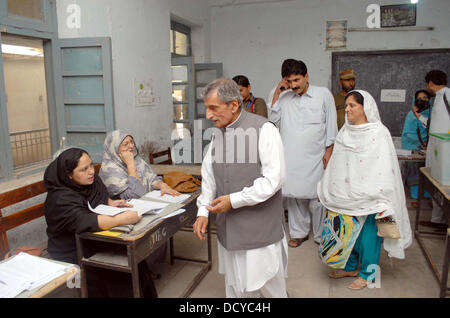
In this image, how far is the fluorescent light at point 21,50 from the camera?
3422 millimetres

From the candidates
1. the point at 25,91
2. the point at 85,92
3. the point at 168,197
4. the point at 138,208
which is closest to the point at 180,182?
the point at 168,197

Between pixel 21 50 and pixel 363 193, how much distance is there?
343cm

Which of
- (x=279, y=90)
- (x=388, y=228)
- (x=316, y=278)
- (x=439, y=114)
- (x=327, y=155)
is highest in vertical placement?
(x=279, y=90)

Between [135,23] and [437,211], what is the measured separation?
389cm

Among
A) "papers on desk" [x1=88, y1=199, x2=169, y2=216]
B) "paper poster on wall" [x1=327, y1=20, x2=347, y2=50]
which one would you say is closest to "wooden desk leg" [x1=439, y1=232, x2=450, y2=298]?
"papers on desk" [x1=88, y1=199, x2=169, y2=216]

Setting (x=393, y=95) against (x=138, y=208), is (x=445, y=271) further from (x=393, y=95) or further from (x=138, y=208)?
(x=393, y=95)

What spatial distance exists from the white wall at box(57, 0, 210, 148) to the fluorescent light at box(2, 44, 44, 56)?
298mm

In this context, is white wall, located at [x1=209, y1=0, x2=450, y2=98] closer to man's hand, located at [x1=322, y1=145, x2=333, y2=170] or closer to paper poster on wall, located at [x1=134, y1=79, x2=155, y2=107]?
paper poster on wall, located at [x1=134, y1=79, x2=155, y2=107]

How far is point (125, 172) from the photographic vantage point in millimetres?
2729

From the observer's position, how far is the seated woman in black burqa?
6.36 feet

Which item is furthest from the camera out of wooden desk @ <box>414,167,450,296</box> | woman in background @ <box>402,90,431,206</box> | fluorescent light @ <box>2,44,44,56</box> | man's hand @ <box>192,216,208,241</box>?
woman in background @ <box>402,90,431,206</box>

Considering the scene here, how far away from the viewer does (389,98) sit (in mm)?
5535

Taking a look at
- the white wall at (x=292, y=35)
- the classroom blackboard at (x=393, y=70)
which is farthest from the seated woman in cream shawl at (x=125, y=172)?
the classroom blackboard at (x=393, y=70)

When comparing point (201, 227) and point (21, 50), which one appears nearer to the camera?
point (201, 227)
